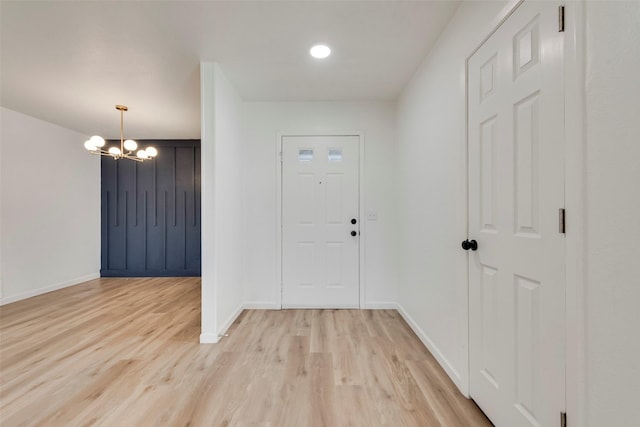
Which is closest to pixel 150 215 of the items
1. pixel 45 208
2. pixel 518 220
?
pixel 45 208

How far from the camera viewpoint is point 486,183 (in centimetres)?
155

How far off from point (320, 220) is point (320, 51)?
182 cm

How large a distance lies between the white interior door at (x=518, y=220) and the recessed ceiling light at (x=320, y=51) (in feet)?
3.84

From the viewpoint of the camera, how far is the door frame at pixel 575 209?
0.97 metres

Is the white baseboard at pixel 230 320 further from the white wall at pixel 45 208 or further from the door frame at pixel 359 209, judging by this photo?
Answer: the white wall at pixel 45 208

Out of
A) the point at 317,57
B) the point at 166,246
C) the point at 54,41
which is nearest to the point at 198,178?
the point at 166,246

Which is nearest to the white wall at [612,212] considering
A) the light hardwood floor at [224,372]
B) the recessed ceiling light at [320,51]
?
the light hardwood floor at [224,372]

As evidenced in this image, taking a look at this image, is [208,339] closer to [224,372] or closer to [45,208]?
[224,372]

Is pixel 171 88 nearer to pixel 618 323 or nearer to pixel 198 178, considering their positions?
pixel 198 178

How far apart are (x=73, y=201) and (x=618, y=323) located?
20.8 ft

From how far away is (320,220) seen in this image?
136 inches

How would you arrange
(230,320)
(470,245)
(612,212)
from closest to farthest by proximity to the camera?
(612,212) < (470,245) < (230,320)

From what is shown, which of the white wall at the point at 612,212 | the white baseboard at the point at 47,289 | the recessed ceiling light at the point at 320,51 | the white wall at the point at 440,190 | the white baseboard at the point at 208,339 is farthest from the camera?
the white baseboard at the point at 47,289

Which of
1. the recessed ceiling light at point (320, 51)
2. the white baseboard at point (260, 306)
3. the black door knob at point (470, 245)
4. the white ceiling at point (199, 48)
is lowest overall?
the white baseboard at point (260, 306)
